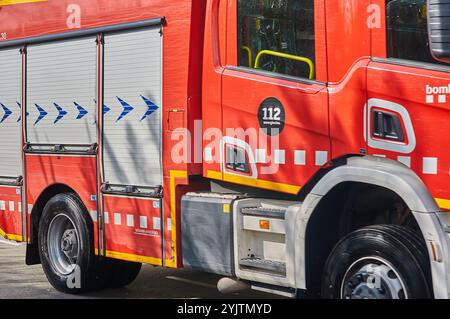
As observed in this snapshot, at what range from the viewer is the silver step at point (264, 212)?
247 inches

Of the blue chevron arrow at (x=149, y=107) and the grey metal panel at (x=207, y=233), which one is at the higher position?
the blue chevron arrow at (x=149, y=107)

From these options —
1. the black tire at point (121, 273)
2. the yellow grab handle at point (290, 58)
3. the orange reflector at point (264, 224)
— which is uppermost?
the yellow grab handle at point (290, 58)

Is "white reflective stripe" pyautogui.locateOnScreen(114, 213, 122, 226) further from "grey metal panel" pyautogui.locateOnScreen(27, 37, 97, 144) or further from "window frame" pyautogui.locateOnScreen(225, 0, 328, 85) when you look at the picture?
"window frame" pyautogui.locateOnScreen(225, 0, 328, 85)

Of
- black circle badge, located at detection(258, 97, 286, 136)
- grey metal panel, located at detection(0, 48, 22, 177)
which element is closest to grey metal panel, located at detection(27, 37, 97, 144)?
grey metal panel, located at detection(0, 48, 22, 177)

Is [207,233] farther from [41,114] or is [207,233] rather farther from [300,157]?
[41,114]

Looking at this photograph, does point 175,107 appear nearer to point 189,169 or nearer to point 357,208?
point 189,169

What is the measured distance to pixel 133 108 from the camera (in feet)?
24.1

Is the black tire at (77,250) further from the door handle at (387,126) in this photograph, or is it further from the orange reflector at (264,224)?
the door handle at (387,126)

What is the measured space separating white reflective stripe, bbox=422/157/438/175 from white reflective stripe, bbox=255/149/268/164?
4.80 feet

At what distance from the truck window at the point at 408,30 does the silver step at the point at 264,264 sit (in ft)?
5.94

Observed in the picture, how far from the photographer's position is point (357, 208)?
600cm

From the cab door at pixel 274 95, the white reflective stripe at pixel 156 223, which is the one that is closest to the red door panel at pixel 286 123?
the cab door at pixel 274 95

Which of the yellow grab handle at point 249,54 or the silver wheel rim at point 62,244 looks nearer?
the yellow grab handle at point 249,54
